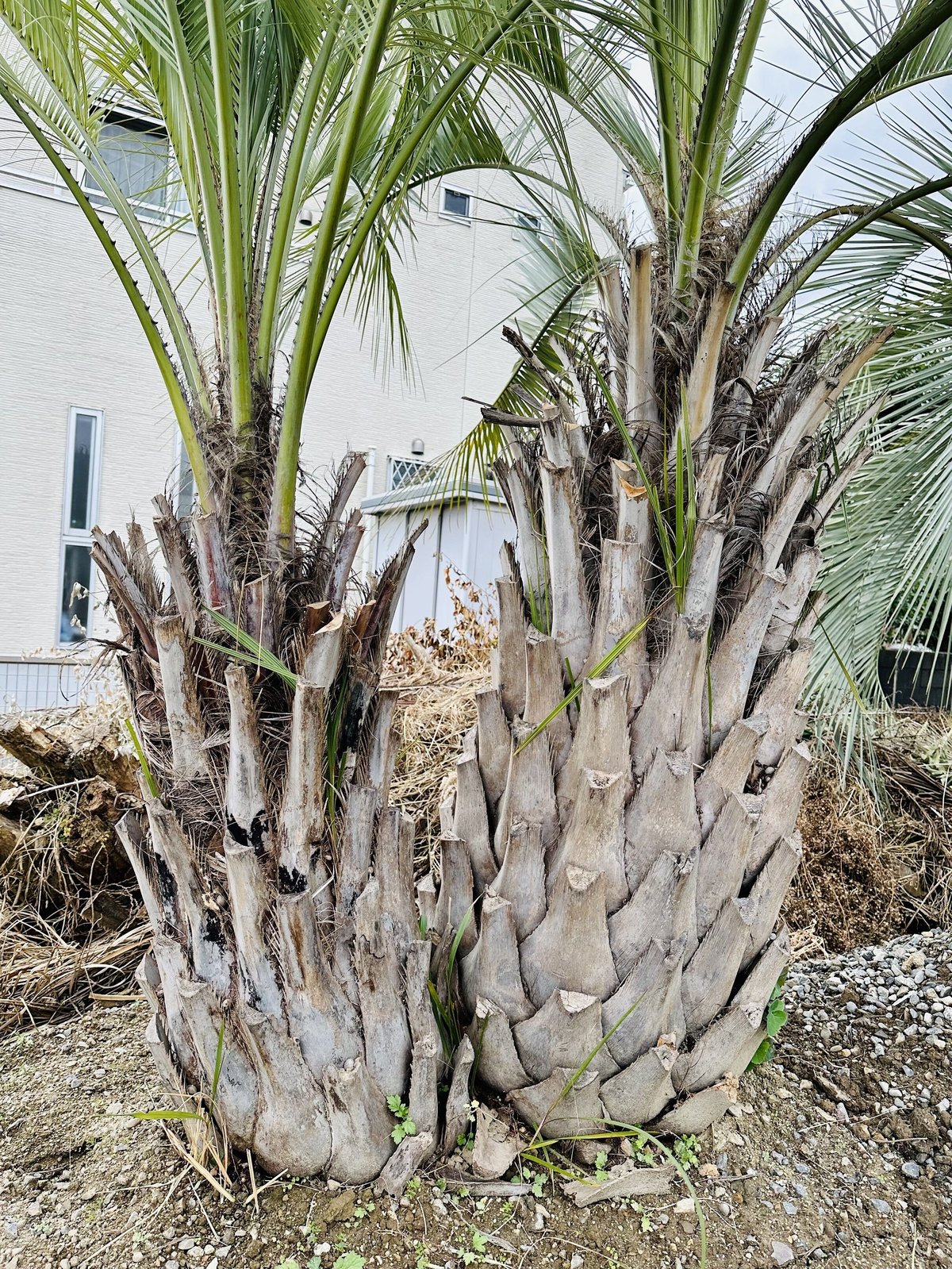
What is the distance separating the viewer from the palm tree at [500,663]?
148 cm

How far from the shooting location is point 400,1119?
61.2 inches

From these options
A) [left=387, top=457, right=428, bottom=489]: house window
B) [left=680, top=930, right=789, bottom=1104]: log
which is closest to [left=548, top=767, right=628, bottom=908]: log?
[left=680, top=930, right=789, bottom=1104]: log

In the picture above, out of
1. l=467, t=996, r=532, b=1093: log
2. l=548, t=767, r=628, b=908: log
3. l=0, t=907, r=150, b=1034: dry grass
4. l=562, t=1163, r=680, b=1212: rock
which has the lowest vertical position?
l=0, t=907, r=150, b=1034: dry grass

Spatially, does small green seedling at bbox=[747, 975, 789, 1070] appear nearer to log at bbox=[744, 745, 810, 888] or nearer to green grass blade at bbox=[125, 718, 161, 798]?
log at bbox=[744, 745, 810, 888]

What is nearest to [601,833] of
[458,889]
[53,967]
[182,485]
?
[458,889]

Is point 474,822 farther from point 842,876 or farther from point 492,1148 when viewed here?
point 842,876

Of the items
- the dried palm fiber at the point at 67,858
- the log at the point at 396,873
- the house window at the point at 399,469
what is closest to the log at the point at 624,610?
the log at the point at 396,873

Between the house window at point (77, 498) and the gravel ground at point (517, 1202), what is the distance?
5.42m

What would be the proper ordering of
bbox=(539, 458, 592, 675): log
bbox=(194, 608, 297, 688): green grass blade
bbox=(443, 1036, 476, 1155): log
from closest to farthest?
bbox=(194, 608, 297, 688): green grass blade → bbox=(443, 1036, 476, 1155): log → bbox=(539, 458, 592, 675): log

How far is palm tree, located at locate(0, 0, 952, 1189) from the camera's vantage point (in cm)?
148

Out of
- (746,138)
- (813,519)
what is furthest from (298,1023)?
(746,138)

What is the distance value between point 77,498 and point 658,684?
6.59 meters

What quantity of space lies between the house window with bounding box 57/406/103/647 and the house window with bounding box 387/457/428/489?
262cm

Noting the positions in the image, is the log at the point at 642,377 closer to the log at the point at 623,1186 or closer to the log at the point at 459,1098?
the log at the point at 459,1098
